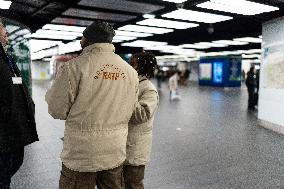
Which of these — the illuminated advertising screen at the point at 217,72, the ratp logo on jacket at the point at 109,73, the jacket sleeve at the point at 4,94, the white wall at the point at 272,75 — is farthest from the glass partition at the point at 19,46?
the illuminated advertising screen at the point at 217,72

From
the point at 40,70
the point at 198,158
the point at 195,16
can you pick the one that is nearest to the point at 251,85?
the point at 195,16

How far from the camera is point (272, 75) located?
784 cm

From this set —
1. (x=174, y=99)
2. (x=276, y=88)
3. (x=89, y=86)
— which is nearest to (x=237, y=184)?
(x=89, y=86)

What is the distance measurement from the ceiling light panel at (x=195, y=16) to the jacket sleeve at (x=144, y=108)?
583 centimetres

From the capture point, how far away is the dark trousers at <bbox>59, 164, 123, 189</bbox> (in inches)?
74.1

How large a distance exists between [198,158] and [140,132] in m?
3.01

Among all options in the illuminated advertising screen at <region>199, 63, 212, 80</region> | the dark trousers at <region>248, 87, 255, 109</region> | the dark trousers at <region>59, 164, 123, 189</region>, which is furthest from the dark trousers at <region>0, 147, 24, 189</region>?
the illuminated advertising screen at <region>199, 63, 212, 80</region>

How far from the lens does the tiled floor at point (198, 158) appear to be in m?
4.00

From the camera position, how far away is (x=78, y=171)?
188cm

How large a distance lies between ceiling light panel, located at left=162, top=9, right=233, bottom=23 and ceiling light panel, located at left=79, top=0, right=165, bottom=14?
0.72 meters

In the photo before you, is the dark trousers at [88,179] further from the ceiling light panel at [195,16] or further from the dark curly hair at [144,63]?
the ceiling light panel at [195,16]

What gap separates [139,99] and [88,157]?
620 mm

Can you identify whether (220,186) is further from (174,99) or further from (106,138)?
(174,99)

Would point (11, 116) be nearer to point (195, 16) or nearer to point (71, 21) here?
point (195, 16)
